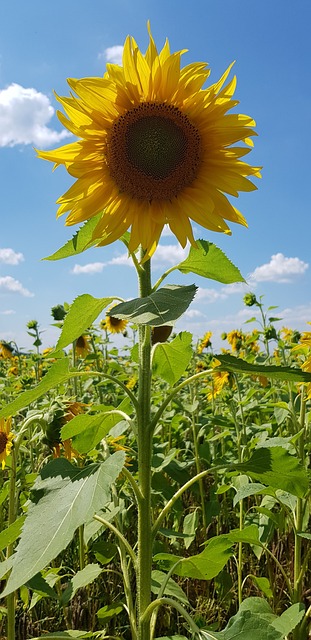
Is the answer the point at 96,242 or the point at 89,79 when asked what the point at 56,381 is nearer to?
the point at 96,242

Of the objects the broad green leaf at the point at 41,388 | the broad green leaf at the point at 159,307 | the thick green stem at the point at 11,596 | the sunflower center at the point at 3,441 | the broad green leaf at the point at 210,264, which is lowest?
the thick green stem at the point at 11,596

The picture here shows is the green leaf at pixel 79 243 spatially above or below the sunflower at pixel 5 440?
above

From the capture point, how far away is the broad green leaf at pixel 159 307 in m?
0.89

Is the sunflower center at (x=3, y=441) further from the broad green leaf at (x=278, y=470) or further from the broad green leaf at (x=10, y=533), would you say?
the broad green leaf at (x=278, y=470)

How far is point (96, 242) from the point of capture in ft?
4.33

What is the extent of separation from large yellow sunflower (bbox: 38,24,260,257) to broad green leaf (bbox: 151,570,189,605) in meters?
0.79

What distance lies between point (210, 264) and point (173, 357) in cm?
24

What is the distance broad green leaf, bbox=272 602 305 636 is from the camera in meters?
1.47

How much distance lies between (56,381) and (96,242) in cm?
32

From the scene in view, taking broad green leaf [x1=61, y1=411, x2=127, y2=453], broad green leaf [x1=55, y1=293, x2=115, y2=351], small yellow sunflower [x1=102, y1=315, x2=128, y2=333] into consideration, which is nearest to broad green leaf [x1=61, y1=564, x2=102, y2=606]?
broad green leaf [x1=61, y1=411, x2=127, y2=453]

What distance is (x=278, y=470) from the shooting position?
1.24 m

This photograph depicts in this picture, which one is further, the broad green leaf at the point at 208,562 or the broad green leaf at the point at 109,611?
the broad green leaf at the point at 109,611

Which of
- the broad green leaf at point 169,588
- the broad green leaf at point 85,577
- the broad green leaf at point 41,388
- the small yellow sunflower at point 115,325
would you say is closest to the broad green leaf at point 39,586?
the broad green leaf at point 85,577

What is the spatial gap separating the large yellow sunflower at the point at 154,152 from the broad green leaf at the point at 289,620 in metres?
0.99
